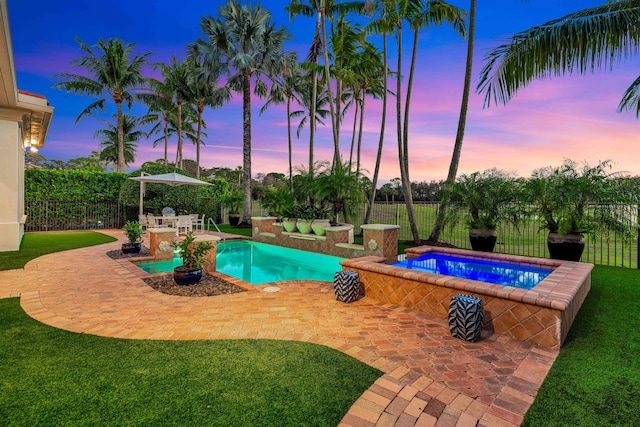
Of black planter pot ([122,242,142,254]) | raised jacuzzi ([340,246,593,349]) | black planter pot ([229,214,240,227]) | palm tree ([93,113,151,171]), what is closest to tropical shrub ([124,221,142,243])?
black planter pot ([122,242,142,254])

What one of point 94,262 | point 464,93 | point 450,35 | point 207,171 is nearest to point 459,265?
point 464,93

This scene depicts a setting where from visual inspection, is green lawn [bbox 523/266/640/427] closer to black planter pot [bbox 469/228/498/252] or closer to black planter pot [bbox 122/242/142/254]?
black planter pot [bbox 469/228/498/252]

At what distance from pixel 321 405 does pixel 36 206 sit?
57.4ft

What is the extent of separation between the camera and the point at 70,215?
595 inches

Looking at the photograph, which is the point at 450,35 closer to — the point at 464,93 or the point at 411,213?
the point at 464,93

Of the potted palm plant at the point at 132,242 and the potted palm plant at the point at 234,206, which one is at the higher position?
the potted palm plant at the point at 234,206

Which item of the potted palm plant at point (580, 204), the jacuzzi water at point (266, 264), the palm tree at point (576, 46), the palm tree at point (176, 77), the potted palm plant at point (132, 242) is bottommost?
the jacuzzi water at point (266, 264)

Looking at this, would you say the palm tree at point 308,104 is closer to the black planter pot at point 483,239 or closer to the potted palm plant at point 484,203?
the potted palm plant at point 484,203

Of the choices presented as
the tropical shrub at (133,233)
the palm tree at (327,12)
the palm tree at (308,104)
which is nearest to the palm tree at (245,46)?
the palm tree at (327,12)

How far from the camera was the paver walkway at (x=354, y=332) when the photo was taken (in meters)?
2.21

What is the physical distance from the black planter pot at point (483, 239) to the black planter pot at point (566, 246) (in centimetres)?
133

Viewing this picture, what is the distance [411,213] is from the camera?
11000mm

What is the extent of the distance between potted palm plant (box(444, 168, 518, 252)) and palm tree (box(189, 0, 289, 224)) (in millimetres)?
11256

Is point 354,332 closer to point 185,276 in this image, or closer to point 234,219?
point 185,276
